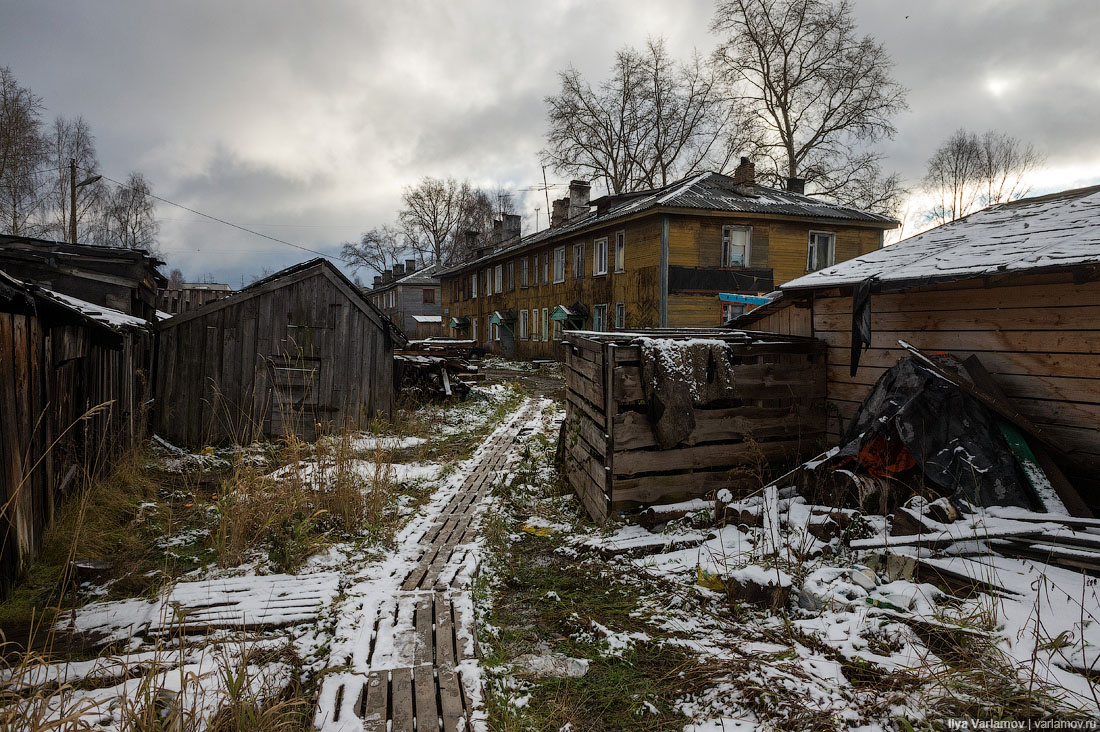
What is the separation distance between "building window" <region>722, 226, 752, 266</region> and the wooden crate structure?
14.5 metres

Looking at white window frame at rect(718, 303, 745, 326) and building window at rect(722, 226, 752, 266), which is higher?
building window at rect(722, 226, 752, 266)

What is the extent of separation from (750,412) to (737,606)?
255cm

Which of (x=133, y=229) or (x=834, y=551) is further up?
(x=133, y=229)

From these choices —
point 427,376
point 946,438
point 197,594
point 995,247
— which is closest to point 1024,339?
point 995,247

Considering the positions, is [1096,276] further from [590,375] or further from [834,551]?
[590,375]

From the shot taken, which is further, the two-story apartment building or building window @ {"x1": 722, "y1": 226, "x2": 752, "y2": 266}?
building window @ {"x1": 722, "y1": 226, "x2": 752, "y2": 266}

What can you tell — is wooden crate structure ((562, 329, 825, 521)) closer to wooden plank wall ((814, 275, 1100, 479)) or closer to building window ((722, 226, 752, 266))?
wooden plank wall ((814, 275, 1100, 479))

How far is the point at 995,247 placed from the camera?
17.3 feet

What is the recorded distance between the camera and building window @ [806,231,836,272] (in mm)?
21250

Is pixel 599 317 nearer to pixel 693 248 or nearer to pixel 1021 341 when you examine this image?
pixel 693 248

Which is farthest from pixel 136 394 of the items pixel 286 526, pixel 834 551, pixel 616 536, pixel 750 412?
pixel 834 551

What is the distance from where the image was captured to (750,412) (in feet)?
19.6

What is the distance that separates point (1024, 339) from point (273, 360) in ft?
35.8

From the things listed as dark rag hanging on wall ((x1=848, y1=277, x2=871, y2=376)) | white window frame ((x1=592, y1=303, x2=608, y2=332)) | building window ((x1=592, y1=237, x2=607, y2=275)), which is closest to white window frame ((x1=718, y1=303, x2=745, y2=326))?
white window frame ((x1=592, y1=303, x2=608, y2=332))
